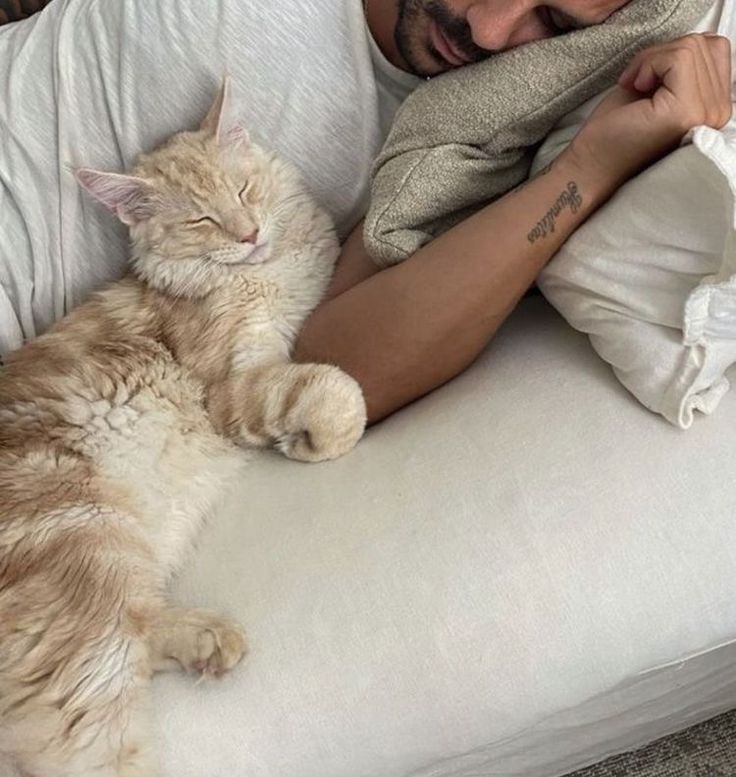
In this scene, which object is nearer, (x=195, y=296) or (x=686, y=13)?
(x=686, y=13)

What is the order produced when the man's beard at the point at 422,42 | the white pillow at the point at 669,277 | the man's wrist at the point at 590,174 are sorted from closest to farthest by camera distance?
1. the white pillow at the point at 669,277
2. the man's wrist at the point at 590,174
3. the man's beard at the point at 422,42

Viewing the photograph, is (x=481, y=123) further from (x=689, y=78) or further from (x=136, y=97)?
(x=136, y=97)

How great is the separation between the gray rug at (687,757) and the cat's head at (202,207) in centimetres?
100

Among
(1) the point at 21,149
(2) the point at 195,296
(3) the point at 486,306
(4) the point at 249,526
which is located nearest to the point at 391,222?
(3) the point at 486,306

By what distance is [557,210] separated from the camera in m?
1.07

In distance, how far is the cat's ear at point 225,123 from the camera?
1260mm

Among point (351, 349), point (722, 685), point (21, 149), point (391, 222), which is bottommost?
point (722, 685)

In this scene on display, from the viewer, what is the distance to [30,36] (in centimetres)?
137

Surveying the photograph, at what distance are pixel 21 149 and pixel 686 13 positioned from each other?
0.99 m

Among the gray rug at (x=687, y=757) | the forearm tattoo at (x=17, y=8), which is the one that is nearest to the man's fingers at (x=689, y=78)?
the gray rug at (x=687, y=757)

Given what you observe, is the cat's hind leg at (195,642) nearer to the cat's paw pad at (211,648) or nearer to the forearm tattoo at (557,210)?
the cat's paw pad at (211,648)

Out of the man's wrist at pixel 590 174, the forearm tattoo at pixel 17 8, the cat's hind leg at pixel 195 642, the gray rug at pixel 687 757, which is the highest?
the forearm tattoo at pixel 17 8

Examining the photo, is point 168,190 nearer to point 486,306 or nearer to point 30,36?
point 30,36

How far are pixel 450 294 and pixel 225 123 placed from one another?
466 mm
